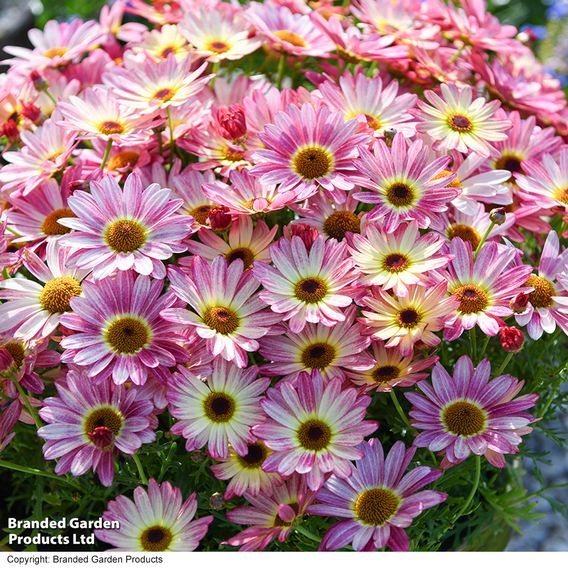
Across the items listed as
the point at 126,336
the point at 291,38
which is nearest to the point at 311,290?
the point at 126,336

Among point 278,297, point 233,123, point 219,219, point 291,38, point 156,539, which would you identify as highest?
point 291,38

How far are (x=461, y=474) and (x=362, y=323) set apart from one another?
0.26 m

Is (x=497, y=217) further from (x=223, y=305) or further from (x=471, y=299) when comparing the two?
(x=223, y=305)

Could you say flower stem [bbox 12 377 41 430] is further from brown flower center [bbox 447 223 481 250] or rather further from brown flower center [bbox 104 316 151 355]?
brown flower center [bbox 447 223 481 250]

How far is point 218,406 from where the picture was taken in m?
0.90

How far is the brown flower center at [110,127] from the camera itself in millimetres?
1082

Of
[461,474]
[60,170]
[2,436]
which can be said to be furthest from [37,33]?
[461,474]

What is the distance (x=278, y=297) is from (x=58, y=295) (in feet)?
0.88

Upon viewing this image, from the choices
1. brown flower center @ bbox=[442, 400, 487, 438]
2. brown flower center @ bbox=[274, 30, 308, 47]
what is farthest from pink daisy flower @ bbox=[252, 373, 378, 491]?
brown flower center @ bbox=[274, 30, 308, 47]

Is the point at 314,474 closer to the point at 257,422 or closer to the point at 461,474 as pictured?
the point at 257,422

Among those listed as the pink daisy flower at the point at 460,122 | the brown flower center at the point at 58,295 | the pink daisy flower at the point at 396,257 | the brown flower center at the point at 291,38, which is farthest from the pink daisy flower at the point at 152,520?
the brown flower center at the point at 291,38

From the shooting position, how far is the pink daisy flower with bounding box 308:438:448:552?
0.86 meters

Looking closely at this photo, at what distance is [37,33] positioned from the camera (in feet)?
4.62

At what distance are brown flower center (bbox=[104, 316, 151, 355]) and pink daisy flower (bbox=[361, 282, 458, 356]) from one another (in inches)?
10.1
